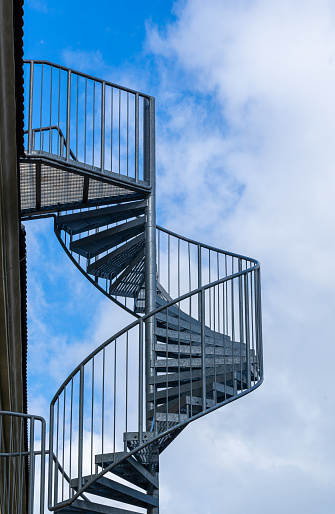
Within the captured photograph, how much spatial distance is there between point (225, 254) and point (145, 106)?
2079 mm

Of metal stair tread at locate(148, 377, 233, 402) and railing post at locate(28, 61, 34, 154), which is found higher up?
railing post at locate(28, 61, 34, 154)

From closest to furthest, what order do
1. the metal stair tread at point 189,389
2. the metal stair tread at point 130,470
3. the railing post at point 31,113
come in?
the metal stair tread at point 130,470
the metal stair tread at point 189,389
the railing post at point 31,113

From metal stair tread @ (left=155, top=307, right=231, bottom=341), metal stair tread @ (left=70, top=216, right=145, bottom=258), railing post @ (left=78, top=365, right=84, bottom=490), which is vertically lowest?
railing post @ (left=78, top=365, right=84, bottom=490)

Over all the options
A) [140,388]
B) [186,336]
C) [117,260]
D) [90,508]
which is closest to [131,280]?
[117,260]

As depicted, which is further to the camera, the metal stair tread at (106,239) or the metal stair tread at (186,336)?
the metal stair tread at (106,239)

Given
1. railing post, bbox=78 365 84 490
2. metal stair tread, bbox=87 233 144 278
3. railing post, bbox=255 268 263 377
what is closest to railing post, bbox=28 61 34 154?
metal stair tread, bbox=87 233 144 278

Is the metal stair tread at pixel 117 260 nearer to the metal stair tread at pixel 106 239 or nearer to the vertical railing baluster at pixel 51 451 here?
the metal stair tread at pixel 106 239

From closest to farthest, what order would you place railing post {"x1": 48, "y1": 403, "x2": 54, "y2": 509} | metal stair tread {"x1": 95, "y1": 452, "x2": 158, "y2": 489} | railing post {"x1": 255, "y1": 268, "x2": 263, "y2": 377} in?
railing post {"x1": 48, "y1": 403, "x2": 54, "y2": 509}, metal stair tread {"x1": 95, "y1": 452, "x2": 158, "y2": 489}, railing post {"x1": 255, "y1": 268, "x2": 263, "y2": 377}

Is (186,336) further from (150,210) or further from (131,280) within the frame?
(131,280)

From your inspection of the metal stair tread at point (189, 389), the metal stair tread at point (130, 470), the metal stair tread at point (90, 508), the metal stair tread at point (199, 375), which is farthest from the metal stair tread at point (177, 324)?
the metal stair tread at point (90, 508)

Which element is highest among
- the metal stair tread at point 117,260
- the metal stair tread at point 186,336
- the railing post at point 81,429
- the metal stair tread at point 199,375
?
the metal stair tread at point 117,260

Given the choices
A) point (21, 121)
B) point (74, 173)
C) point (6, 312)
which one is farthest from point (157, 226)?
point (21, 121)

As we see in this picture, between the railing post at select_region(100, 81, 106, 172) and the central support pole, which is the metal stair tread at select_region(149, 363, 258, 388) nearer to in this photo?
Result: the central support pole

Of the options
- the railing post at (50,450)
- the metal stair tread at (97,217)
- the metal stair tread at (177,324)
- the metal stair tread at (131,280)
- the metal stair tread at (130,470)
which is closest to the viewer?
the railing post at (50,450)
